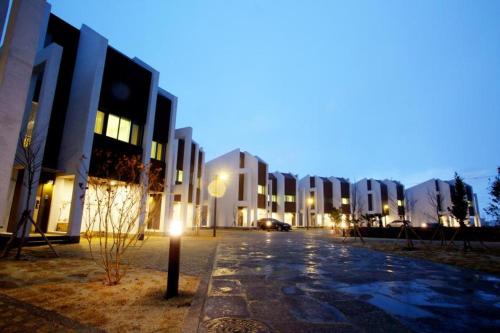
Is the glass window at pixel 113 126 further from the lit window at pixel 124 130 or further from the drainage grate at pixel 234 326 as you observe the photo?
the drainage grate at pixel 234 326

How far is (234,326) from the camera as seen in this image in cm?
346

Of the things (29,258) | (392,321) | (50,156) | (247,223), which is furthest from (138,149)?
(247,223)

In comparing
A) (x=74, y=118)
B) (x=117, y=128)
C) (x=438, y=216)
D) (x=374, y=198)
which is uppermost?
(x=374, y=198)

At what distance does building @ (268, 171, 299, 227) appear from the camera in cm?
5447

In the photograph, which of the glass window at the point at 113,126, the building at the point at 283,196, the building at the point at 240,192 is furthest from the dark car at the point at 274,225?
the glass window at the point at 113,126

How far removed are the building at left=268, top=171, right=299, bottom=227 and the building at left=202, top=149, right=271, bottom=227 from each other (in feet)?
19.4

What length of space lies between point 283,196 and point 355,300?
50.5 meters

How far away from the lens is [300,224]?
59844mm

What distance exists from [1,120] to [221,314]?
338 inches

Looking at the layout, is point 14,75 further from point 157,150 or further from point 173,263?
point 157,150

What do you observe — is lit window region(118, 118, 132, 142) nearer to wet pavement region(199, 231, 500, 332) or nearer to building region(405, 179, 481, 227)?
wet pavement region(199, 231, 500, 332)

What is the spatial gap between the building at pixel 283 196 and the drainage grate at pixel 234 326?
163 feet

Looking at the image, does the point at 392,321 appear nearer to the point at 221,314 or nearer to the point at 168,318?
the point at 221,314

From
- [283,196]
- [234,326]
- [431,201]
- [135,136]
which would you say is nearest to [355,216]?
[283,196]
